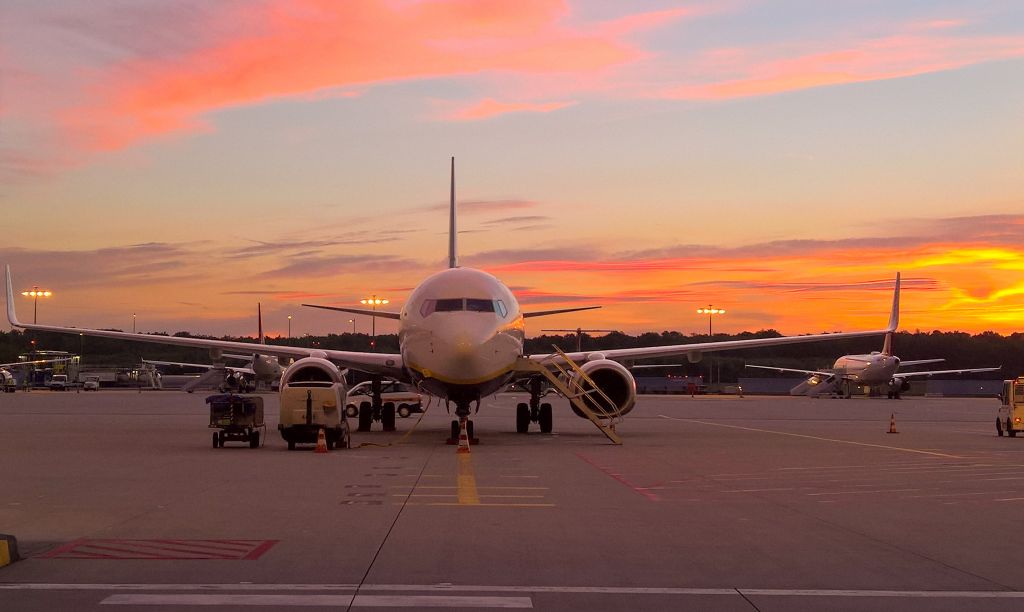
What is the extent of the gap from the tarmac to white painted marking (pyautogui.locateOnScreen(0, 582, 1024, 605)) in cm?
3

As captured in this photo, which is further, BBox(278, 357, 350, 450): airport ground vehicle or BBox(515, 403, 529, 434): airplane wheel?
BBox(515, 403, 529, 434): airplane wheel

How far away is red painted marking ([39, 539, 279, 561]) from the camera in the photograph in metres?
9.83

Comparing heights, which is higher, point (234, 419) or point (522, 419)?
point (234, 419)

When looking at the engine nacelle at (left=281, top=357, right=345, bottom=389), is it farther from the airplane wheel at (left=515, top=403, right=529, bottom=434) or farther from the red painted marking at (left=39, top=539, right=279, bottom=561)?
the red painted marking at (left=39, top=539, right=279, bottom=561)

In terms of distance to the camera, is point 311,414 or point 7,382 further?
point 7,382

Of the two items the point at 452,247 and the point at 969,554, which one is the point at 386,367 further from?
the point at 969,554

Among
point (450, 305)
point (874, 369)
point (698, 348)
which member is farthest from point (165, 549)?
point (874, 369)

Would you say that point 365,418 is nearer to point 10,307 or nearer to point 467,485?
point 10,307

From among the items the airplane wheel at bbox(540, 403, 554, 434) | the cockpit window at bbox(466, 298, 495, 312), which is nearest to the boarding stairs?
the airplane wheel at bbox(540, 403, 554, 434)

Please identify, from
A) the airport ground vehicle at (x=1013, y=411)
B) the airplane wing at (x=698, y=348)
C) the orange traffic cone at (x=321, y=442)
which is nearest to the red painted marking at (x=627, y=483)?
the orange traffic cone at (x=321, y=442)

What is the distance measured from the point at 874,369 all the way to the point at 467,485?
261ft

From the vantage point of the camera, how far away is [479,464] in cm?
2105

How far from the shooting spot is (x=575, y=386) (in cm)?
2914

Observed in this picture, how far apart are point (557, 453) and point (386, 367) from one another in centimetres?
784
